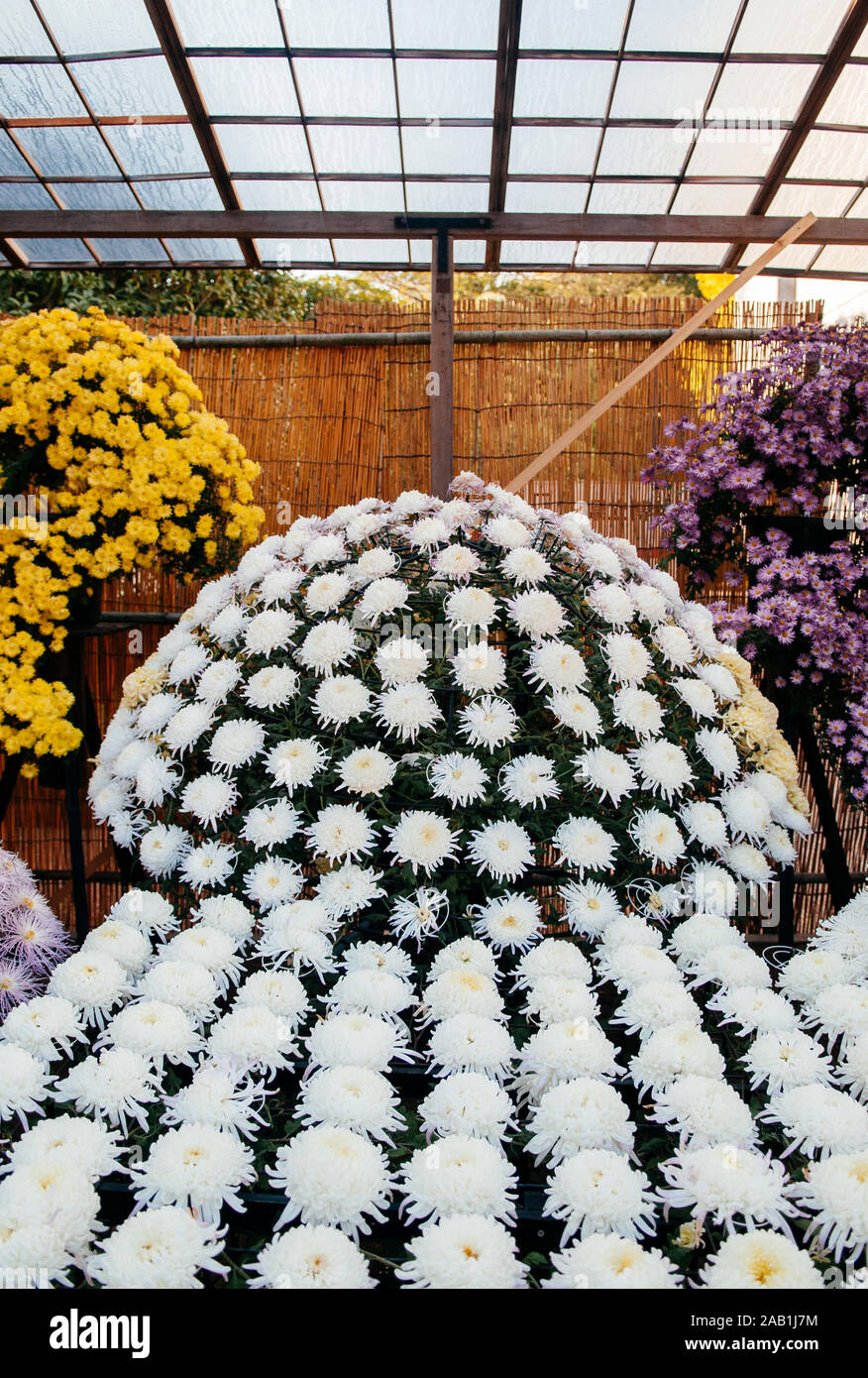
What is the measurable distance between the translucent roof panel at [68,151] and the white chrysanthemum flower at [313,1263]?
3.26 metres

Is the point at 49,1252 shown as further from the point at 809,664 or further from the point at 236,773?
the point at 809,664

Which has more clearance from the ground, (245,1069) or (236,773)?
(236,773)

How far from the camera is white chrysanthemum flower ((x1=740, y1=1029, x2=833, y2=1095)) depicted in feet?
3.60

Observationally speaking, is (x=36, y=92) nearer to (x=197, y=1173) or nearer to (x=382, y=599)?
(x=382, y=599)

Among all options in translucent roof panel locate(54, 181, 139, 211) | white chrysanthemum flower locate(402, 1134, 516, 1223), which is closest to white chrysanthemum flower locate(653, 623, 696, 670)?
white chrysanthemum flower locate(402, 1134, 516, 1223)

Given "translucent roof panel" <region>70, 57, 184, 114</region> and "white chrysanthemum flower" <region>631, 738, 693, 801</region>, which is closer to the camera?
"white chrysanthemum flower" <region>631, 738, 693, 801</region>

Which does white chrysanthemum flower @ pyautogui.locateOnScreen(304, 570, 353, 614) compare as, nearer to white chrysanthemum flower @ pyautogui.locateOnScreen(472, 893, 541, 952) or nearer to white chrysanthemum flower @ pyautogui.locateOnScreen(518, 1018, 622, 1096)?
white chrysanthemum flower @ pyautogui.locateOnScreen(472, 893, 541, 952)

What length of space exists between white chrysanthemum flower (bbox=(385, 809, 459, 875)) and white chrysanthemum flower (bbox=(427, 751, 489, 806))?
0.15ft

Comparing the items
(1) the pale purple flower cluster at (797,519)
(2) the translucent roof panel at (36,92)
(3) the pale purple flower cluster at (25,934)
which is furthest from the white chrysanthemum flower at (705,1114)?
(2) the translucent roof panel at (36,92)

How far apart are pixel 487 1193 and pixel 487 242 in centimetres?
301

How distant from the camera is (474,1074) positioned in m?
1.05

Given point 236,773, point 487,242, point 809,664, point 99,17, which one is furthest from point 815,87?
point 236,773
